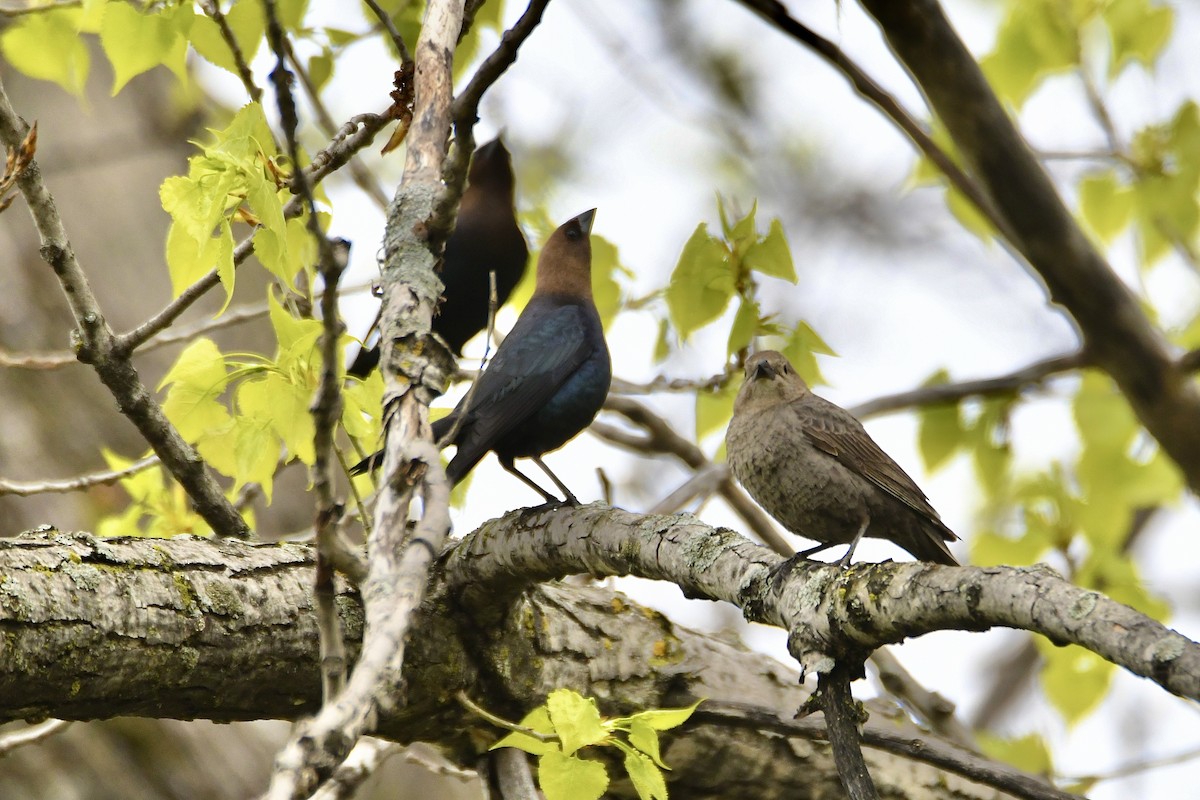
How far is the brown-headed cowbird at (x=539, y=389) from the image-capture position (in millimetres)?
3336

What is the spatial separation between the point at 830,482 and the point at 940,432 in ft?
3.96

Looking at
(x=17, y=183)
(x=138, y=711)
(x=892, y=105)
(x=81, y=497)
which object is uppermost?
(x=892, y=105)

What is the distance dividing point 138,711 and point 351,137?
1.48 m

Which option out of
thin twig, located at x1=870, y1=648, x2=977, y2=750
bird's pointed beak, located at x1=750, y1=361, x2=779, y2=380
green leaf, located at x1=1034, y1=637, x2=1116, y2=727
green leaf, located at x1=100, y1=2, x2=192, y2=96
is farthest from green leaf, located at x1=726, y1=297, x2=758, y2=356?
green leaf, located at x1=100, y1=2, x2=192, y2=96

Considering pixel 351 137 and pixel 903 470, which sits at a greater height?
pixel 351 137

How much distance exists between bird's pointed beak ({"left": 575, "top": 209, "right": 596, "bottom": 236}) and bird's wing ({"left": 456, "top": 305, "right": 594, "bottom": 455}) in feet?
1.55

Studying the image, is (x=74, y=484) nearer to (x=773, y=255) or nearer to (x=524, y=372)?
(x=524, y=372)

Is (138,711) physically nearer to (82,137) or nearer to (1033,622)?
(1033,622)

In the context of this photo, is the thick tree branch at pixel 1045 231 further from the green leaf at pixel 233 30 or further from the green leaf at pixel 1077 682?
the green leaf at pixel 233 30

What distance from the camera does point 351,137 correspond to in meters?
2.92

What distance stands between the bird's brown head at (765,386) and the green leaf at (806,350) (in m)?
0.12

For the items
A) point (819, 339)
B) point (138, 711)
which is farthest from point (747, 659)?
point (138, 711)

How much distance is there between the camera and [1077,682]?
393cm

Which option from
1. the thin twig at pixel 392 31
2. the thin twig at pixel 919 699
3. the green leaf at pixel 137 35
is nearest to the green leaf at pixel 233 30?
the green leaf at pixel 137 35
